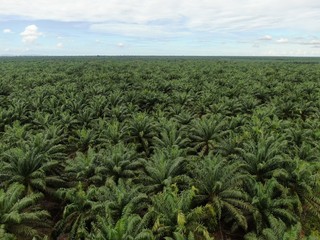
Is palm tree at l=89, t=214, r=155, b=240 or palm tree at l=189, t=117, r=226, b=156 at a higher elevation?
palm tree at l=189, t=117, r=226, b=156

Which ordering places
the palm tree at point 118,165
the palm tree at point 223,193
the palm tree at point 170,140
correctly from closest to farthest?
the palm tree at point 223,193, the palm tree at point 118,165, the palm tree at point 170,140

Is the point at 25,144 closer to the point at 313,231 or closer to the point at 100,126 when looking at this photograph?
the point at 100,126

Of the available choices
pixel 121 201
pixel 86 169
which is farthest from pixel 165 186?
pixel 86 169

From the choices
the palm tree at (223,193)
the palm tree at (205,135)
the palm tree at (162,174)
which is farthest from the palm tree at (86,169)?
the palm tree at (205,135)

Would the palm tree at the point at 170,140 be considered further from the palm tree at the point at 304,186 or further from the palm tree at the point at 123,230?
the palm tree at the point at 123,230

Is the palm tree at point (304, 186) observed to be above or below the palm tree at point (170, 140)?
below

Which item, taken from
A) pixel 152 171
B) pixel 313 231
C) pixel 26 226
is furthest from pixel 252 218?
pixel 26 226

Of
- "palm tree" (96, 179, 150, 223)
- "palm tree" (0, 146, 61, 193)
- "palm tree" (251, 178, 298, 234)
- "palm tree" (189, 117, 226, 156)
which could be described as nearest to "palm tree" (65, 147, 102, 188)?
"palm tree" (0, 146, 61, 193)

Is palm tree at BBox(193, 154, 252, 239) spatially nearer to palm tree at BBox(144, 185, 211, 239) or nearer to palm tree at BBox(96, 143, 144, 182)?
palm tree at BBox(144, 185, 211, 239)
